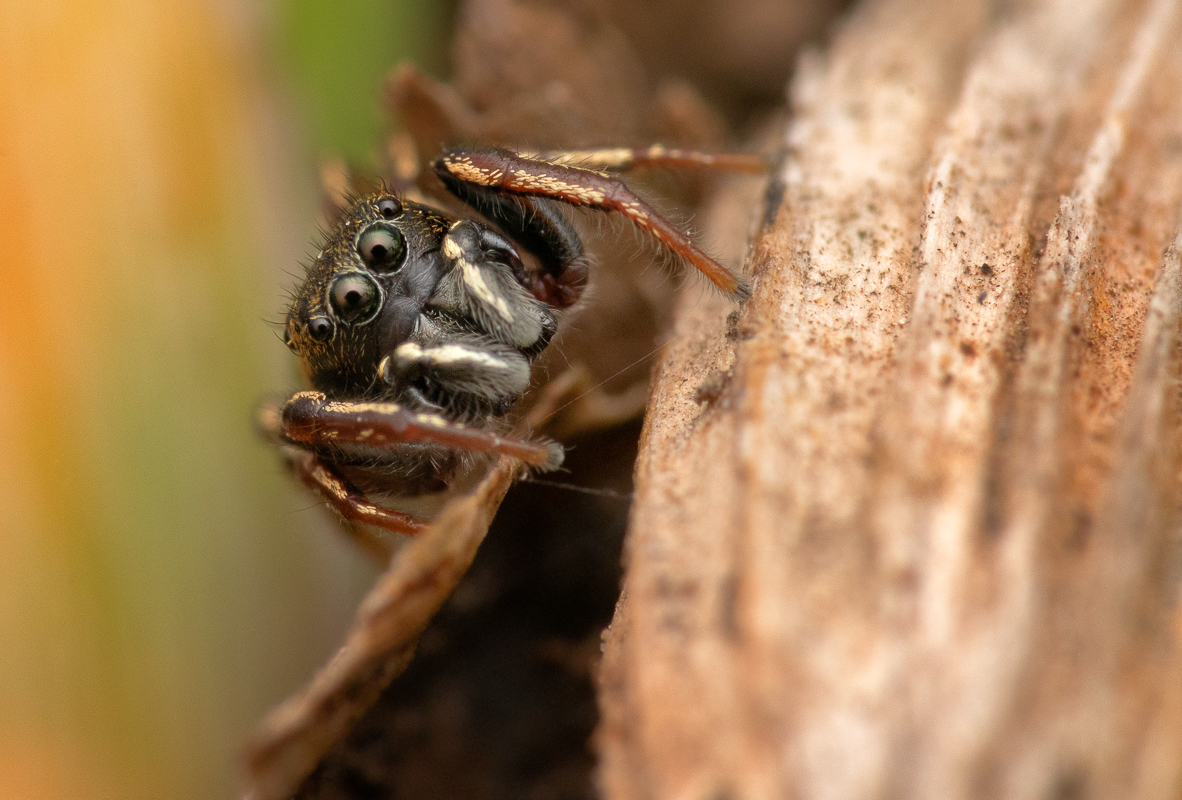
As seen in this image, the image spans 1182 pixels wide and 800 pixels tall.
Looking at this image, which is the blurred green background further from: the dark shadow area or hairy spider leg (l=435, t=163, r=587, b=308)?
hairy spider leg (l=435, t=163, r=587, b=308)

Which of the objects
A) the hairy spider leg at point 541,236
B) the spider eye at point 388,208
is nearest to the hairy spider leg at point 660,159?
the hairy spider leg at point 541,236

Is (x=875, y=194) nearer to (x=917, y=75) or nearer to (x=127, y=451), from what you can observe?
(x=917, y=75)

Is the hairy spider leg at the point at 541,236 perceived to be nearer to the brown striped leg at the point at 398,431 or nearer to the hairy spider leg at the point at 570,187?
the hairy spider leg at the point at 570,187

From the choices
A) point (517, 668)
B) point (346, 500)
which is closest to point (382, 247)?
point (346, 500)

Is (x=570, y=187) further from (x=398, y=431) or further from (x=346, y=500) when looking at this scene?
(x=346, y=500)

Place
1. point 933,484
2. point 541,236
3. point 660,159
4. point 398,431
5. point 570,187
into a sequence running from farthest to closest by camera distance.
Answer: point 660,159 < point 541,236 < point 570,187 < point 398,431 < point 933,484

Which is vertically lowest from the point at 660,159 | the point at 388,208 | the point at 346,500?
the point at 346,500

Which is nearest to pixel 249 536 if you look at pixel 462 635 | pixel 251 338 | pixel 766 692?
pixel 251 338

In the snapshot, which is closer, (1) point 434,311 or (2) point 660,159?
(1) point 434,311
